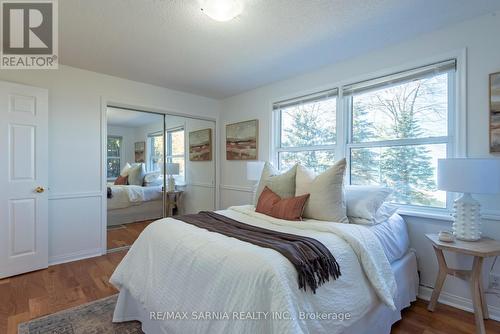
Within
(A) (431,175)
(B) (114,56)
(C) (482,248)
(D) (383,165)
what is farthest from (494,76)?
(B) (114,56)

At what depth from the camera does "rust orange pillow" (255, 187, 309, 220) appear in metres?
2.08

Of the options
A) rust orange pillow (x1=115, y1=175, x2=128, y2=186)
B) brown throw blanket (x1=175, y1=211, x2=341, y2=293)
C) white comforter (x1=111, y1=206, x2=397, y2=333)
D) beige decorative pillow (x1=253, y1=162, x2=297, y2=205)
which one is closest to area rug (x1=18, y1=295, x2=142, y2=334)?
white comforter (x1=111, y1=206, x2=397, y2=333)

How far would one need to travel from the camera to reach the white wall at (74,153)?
2844 millimetres

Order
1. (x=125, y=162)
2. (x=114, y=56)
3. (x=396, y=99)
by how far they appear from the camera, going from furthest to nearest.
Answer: (x=125, y=162) → (x=114, y=56) → (x=396, y=99)

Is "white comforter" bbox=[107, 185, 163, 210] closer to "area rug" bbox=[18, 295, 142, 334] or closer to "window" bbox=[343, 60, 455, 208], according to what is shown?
"area rug" bbox=[18, 295, 142, 334]

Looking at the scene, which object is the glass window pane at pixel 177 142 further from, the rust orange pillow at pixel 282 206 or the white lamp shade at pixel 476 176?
the white lamp shade at pixel 476 176

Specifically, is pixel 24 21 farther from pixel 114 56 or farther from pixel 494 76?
pixel 494 76

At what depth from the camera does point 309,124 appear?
3.20 metres

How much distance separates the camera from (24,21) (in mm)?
2037

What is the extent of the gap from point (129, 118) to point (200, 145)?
1.19 m

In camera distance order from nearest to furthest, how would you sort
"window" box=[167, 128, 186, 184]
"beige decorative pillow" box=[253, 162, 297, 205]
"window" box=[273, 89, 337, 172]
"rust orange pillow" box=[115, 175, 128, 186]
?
"beige decorative pillow" box=[253, 162, 297, 205] → "window" box=[273, 89, 337, 172] → "rust orange pillow" box=[115, 175, 128, 186] → "window" box=[167, 128, 186, 184]

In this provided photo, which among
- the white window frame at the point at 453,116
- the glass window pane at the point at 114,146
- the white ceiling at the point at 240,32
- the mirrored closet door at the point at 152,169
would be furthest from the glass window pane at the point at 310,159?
the glass window pane at the point at 114,146

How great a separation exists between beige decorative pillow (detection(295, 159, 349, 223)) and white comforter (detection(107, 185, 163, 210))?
2.56 meters

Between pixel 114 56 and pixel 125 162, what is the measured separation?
1383 millimetres
